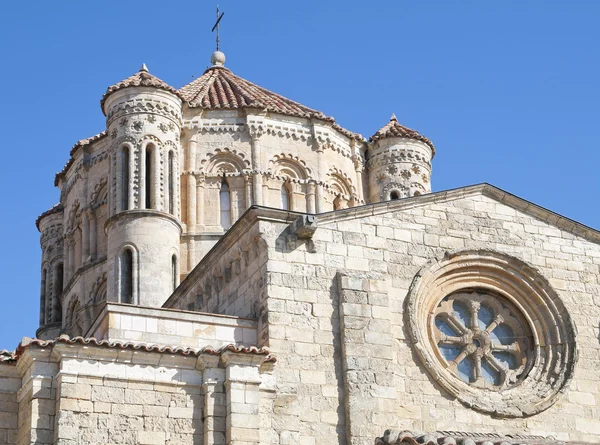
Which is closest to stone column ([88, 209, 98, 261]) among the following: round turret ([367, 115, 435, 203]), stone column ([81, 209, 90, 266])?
stone column ([81, 209, 90, 266])

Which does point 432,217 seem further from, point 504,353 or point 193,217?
point 193,217

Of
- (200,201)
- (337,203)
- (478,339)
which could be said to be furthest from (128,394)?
(337,203)

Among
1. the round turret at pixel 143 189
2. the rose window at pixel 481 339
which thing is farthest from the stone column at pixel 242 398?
the round turret at pixel 143 189

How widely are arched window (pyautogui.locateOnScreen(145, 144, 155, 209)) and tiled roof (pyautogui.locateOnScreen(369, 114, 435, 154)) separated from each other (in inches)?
289

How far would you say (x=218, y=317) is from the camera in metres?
18.7

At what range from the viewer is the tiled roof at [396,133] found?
3247 cm

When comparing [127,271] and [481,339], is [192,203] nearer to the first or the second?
[127,271]

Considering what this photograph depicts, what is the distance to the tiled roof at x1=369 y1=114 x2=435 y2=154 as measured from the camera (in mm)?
32469

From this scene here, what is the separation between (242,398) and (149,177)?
37.8ft

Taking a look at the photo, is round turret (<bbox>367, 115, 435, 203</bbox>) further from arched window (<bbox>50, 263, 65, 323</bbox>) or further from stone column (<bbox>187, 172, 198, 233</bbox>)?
arched window (<bbox>50, 263, 65, 323</bbox>)

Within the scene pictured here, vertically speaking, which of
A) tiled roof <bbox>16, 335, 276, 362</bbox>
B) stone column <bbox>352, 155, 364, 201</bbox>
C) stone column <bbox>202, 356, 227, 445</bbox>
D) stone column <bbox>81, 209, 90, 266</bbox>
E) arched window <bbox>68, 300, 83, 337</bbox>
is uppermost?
stone column <bbox>352, 155, 364, 201</bbox>

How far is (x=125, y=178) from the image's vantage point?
91.0ft

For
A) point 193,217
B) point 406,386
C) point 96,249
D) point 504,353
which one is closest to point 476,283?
point 504,353

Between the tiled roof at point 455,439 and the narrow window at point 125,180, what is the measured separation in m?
11.3
